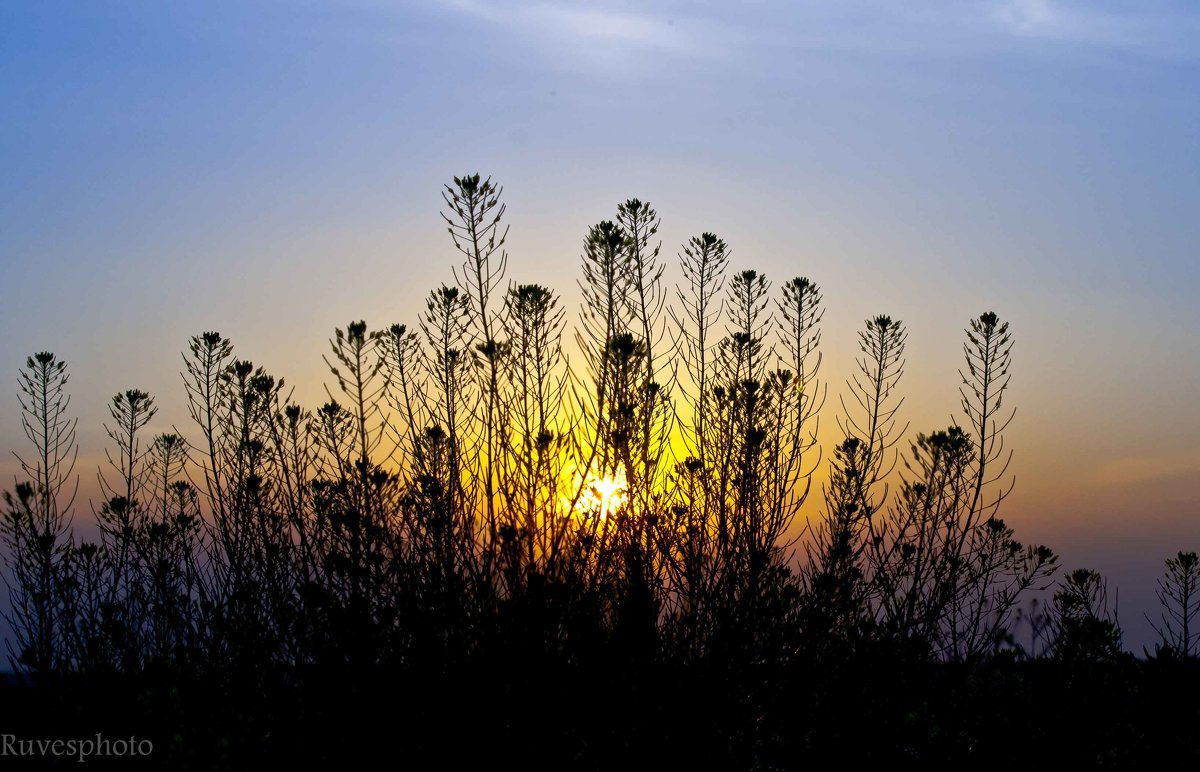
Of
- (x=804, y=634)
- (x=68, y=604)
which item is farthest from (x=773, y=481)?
(x=68, y=604)

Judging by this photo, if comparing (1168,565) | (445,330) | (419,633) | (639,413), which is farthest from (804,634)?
(1168,565)

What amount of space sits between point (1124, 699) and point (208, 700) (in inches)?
250

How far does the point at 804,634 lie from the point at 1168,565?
4.14 metres

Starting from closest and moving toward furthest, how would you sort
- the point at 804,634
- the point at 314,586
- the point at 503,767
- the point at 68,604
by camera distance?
the point at 503,767, the point at 314,586, the point at 804,634, the point at 68,604

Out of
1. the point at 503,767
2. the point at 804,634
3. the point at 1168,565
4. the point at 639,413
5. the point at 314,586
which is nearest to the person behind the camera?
the point at 503,767

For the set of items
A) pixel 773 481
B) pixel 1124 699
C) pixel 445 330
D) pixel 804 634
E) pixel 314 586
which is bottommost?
pixel 1124 699

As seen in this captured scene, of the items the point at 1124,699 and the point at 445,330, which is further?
the point at 1124,699

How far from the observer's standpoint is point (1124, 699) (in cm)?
651

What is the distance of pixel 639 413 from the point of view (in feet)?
16.3

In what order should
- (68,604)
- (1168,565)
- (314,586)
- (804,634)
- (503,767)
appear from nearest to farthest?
(503,767), (314,586), (804,634), (68,604), (1168,565)

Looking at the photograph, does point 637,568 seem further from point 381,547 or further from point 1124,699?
point 1124,699

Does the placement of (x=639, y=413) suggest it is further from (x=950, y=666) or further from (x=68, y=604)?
(x=68, y=604)

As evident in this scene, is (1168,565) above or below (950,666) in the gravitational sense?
above

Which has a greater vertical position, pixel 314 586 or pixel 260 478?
pixel 260 478
